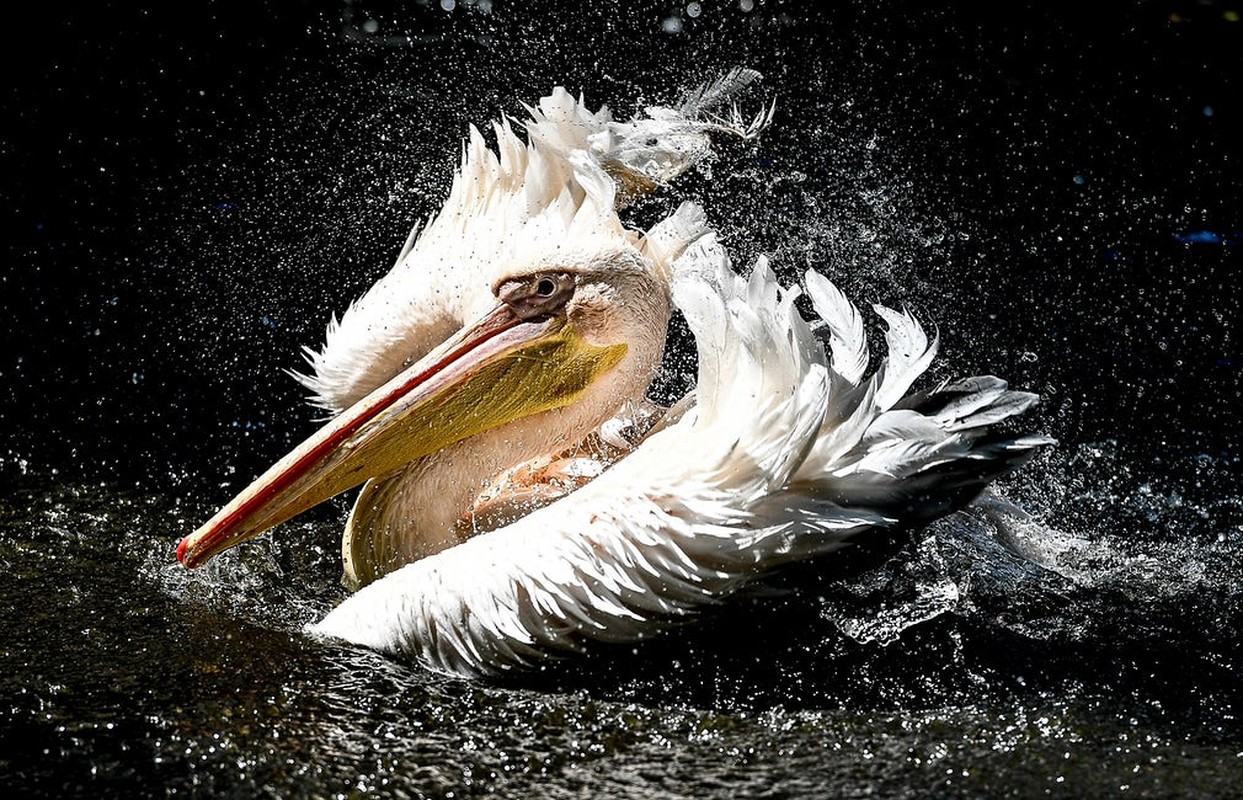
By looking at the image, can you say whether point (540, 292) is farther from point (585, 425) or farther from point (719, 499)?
point (719, 499)

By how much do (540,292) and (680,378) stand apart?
1.09 meters

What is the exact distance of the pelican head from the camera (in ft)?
9.09

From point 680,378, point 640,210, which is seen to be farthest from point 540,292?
point 640,210

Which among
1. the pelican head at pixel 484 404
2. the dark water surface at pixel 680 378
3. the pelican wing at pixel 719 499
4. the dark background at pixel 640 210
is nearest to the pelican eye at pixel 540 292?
the pelican head at pixel 484 404

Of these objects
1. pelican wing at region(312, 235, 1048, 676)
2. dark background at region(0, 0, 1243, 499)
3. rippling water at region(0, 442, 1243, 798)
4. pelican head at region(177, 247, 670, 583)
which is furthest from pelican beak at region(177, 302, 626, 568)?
dark background at region(0, 0, 1243, 499)

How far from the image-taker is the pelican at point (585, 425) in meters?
2.29

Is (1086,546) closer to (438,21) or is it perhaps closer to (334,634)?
(334,634)

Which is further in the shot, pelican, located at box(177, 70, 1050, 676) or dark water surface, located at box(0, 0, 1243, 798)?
pelican, located at box(177, 70, 1050, 676)

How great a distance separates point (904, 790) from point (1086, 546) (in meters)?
1.38

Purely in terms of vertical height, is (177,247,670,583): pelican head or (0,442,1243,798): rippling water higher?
(177,247,670,583): pelican head

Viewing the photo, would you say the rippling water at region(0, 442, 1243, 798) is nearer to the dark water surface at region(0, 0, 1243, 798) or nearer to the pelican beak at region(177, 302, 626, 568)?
the dark water surface at region(0, 0, 1243, 798)

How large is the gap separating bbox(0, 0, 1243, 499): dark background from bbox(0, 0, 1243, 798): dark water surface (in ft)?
0.05

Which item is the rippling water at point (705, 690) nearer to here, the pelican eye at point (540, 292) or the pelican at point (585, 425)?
the pelican at point (585, 425)

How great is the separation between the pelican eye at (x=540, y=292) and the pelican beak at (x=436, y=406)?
0.02m
